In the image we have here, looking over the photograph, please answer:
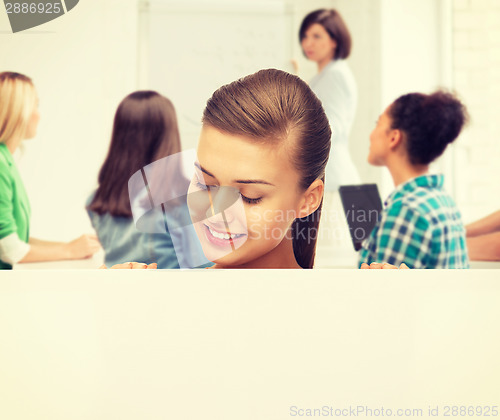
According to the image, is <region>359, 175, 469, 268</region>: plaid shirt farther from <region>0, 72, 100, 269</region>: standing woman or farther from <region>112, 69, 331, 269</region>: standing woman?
<region>0, 72, 100, 269</region>: standing woman

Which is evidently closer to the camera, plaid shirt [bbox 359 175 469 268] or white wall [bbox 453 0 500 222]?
plaid shirt [bbox 359 175 469 268]

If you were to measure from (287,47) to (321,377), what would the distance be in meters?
1.07

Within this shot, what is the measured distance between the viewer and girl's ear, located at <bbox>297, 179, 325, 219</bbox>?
0.73 m

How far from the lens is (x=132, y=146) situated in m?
1.03

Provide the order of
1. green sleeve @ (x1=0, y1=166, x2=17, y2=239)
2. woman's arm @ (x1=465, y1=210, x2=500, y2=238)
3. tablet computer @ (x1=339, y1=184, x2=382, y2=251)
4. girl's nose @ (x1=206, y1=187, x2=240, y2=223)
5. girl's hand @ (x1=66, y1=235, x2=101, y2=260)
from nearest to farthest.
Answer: girl's nose @ (x1=206, y1=187, x2=240, y2=223) < tablet computer @ (x1=339, y1=184, x2=382, y2=251) < green sleeve @ (x1=0, y1=166, x2=17, y2=239) < girl's hand @ (x1=66, y1=235, x2=101, y2=260) < woman's arm @ (x1=465, y1=210, x2=500, y2=238)

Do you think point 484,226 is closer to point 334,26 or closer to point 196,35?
point 334,26

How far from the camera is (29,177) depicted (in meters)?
1.34

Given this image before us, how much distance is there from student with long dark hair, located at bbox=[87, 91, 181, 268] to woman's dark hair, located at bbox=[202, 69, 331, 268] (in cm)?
25

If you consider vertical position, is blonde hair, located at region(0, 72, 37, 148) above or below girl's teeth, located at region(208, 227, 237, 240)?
above

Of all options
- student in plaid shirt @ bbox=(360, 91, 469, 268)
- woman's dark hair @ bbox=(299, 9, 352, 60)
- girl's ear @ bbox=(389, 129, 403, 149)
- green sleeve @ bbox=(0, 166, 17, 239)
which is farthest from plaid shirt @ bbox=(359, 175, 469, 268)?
green sleeve @ bbox=(0, 166, 17, 239)

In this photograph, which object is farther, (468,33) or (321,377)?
(468,33)

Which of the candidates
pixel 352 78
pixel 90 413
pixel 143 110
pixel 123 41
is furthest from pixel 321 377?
pixel 123 41

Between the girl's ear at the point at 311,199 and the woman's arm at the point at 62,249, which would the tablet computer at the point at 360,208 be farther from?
the woman's arm at the point at 62,249

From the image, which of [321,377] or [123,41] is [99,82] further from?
[321,377]
